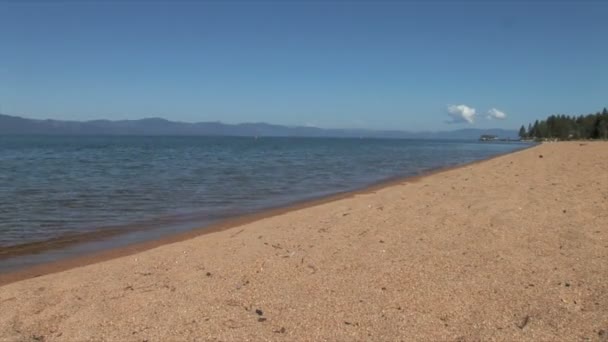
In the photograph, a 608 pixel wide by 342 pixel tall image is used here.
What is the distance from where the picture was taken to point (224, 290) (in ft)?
16.8

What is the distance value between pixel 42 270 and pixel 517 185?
38.4 ft

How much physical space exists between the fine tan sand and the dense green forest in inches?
4650

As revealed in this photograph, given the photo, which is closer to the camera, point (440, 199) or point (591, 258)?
point (591, 258)

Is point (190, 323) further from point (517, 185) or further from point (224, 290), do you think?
point (517, 185)

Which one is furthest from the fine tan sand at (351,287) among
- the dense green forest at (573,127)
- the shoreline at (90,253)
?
the dense green forest at (573,127)

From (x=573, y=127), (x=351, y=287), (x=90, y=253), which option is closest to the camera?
(x=351, y=287)

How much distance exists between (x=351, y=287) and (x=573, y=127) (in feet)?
476

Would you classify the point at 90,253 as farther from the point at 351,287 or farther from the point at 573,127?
the point at 573,127

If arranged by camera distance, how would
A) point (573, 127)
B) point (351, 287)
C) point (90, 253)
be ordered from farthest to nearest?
point (573, 127) < point (90, 253) < point (351, 287)

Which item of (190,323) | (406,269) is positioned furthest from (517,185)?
(190,323)

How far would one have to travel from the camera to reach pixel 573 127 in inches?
5123

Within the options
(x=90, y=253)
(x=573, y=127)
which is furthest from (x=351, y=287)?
(x=573, y=127)

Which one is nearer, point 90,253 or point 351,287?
point 351,287

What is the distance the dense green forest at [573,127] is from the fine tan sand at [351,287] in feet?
387
